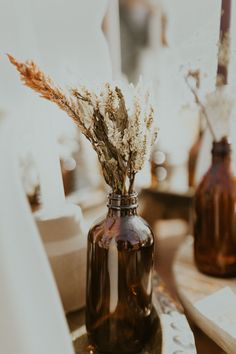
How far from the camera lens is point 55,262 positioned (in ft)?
2.79

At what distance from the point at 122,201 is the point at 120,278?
159 millimetres

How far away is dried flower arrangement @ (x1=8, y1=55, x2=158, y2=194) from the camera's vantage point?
26.3 inches

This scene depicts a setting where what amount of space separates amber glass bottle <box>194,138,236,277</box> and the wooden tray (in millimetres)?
194

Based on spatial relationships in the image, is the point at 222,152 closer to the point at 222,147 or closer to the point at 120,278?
the point at 222,147

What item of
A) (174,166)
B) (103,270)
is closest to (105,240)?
(103,270)

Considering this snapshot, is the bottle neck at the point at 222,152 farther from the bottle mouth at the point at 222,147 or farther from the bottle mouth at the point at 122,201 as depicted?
the bottle mouth at the point at 122,201

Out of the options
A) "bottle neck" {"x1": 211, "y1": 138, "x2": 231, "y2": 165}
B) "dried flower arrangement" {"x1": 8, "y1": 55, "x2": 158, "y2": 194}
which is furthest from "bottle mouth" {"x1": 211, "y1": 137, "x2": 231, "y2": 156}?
"dried flower arrangement" {"x1": 8, "y1": 55, "x2": 158, "y2": 194}

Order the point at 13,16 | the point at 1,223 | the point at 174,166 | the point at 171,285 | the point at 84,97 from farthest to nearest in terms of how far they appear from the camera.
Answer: the point at 174,166, the point at 171,285, the point at 13,16, the point at 84,97, the point at 1,223

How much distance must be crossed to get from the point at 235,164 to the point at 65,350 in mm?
913

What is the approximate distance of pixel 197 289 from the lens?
0.99 m

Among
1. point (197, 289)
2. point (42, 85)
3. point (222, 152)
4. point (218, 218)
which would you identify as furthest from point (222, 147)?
point (42, 85)

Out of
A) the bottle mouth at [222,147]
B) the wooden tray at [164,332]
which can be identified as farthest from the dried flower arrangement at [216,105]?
the wooden tray at [164,332]

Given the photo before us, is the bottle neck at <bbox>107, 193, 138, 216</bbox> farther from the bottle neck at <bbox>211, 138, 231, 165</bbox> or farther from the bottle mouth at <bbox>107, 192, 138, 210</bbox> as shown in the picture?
the bottle neck at <bbox>211, 138, 231, 165</bbox>

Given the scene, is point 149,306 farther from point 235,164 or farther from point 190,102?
point 235,164
